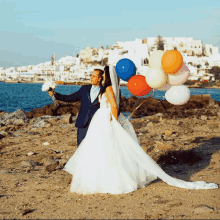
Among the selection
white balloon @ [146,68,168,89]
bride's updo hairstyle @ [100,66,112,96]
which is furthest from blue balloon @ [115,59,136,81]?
white balloon @ [146,68,168,89]

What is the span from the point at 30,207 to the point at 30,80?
15262 centimetres

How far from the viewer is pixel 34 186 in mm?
5223

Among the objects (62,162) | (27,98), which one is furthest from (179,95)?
(27,98)

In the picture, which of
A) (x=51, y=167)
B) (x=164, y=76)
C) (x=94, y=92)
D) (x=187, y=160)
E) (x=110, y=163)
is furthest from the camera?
(x=187, y=160)

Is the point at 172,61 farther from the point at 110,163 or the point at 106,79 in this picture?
the point at 110,163

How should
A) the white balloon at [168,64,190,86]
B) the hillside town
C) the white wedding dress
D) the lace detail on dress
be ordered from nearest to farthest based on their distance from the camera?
1. the white wedding dress
2. the white balloon at [168,64,190,86]
3. the lace detail on dress
4. the hillside town

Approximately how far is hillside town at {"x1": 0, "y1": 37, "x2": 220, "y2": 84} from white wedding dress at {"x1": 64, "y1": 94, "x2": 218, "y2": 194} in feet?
373

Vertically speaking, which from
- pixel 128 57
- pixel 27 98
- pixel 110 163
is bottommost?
pixel 27 98

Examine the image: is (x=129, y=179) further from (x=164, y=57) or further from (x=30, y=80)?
(x=30, y=80)

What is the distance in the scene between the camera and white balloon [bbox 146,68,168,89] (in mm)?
4691

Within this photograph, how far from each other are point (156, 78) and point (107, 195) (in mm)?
1747

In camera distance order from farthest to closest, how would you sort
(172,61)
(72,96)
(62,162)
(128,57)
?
(128,57) < (62,162) < (72,96) < (172,61)

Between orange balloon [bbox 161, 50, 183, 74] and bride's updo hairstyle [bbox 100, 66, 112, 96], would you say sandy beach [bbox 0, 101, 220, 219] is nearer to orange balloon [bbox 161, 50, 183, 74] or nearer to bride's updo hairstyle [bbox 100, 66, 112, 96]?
bride's updo hairstyle [bbox 100, 66, 112, 96]

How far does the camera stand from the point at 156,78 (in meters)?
4.69
